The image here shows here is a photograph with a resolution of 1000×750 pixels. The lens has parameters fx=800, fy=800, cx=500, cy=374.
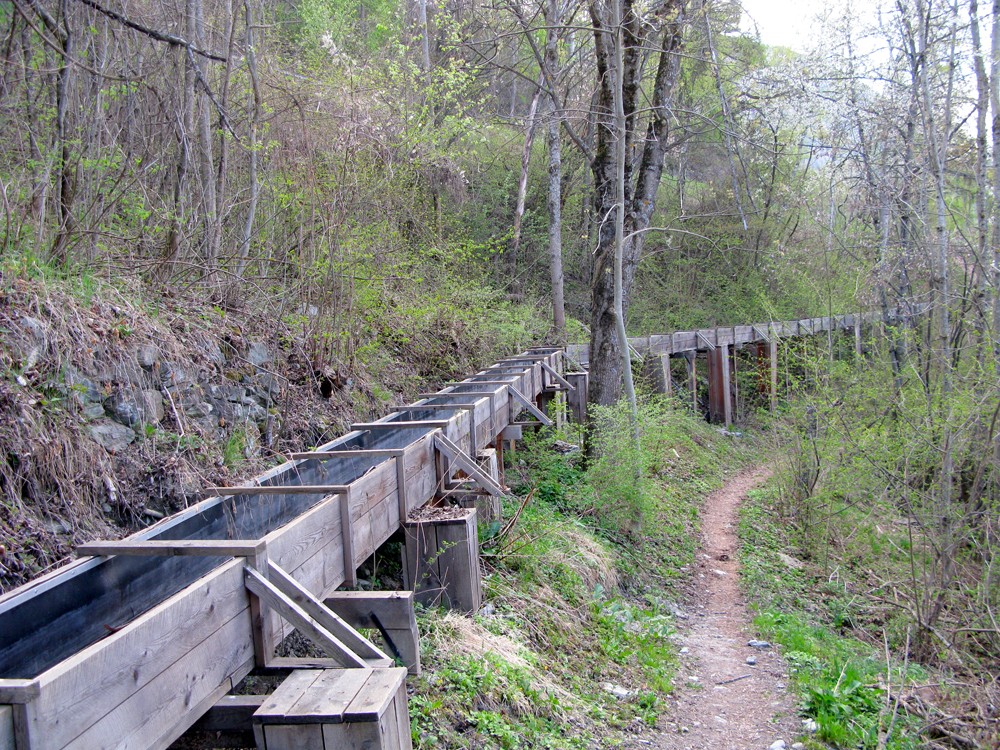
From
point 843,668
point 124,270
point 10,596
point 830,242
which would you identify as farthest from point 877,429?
point 10,596

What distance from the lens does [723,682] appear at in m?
6.09

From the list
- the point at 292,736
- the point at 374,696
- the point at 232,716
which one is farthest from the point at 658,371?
the point at 292,736

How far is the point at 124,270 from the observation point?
247 inches

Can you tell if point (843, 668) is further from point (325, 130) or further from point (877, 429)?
point (325, 130)

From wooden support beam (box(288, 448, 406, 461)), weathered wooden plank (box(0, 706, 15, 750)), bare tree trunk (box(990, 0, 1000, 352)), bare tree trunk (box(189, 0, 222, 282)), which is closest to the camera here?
weathered wooden plank (box(0, 706, 15, 750))

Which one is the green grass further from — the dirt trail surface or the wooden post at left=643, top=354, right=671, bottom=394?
the wooden post at left=643, top=354, right=671, bottom=394

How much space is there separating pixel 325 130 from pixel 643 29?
4964 mm

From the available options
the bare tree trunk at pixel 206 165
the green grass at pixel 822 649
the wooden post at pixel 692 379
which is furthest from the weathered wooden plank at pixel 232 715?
the wooden post at pixel 692 379

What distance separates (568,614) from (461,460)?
159cm

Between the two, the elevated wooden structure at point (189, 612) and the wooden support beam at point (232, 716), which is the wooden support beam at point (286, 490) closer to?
the elevated wooden structure at point (189, 612)

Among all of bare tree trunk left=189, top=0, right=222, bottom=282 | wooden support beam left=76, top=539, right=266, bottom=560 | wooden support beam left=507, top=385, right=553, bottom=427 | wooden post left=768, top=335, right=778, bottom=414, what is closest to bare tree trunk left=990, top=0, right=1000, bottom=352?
wooden post left=768, top=335, right=778, bottom=414

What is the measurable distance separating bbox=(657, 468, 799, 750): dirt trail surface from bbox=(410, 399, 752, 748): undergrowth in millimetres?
193

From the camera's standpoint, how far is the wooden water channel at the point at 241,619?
2.26 meters

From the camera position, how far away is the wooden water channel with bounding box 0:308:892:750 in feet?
7.41
